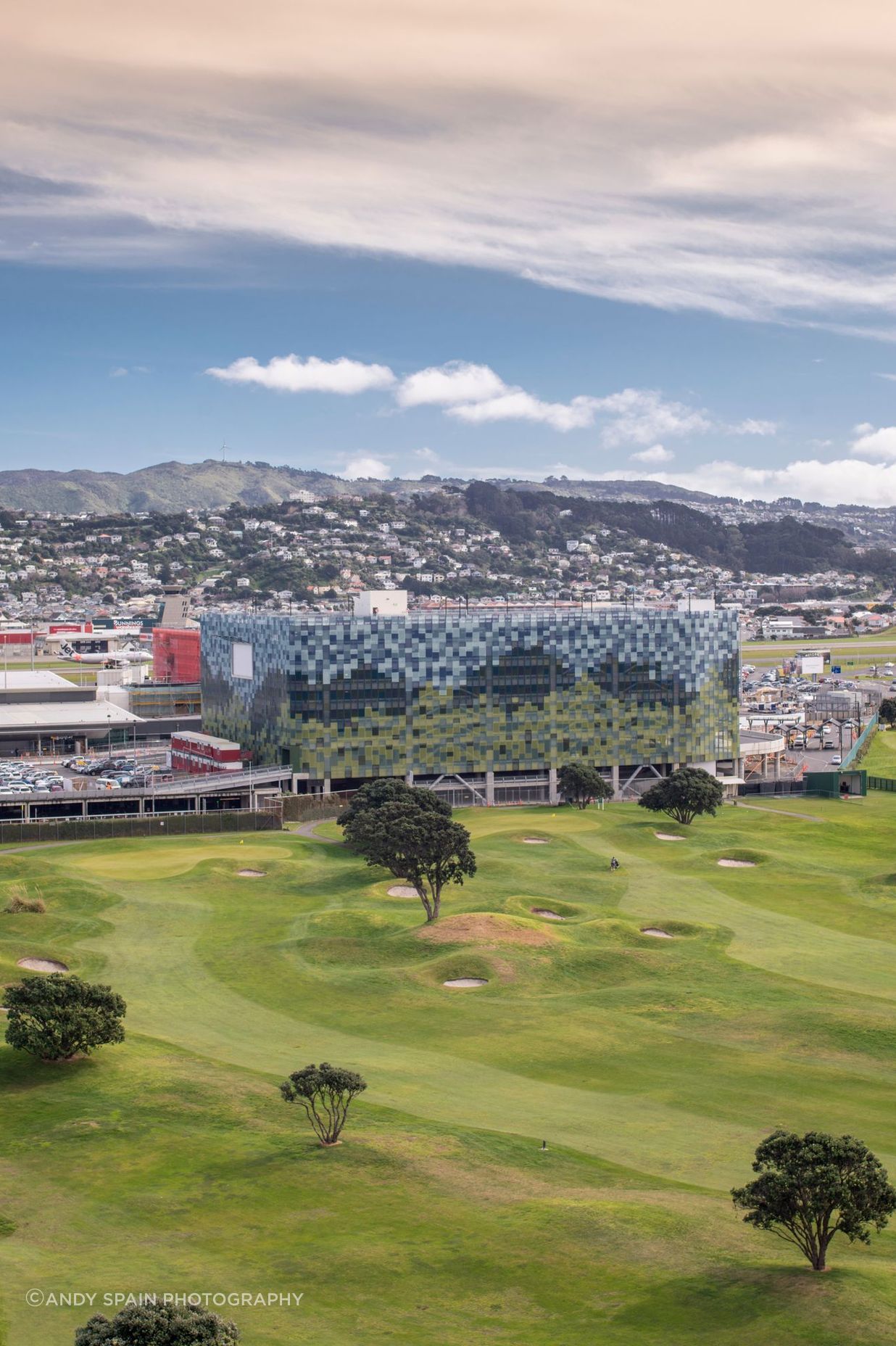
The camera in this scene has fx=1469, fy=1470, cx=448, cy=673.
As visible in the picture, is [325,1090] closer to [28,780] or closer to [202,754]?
[28,780]

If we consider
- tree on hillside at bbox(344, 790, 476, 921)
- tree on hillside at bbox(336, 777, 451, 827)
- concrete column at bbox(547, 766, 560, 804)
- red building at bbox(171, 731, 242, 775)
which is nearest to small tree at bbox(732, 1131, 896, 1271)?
tree on hillside at bbox(344, 790, 476, 921)

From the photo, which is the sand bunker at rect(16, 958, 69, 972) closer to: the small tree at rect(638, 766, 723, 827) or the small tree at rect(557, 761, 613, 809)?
the small tree at rect(638, 766, 723, 827)

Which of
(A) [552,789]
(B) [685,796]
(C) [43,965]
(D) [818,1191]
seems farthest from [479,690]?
(D) [818,1191]

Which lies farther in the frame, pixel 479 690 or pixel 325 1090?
pixel 479 690

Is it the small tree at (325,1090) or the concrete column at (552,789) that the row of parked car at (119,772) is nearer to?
the concrete column at (552,789)

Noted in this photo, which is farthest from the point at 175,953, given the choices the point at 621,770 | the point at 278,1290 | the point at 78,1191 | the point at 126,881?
the point at 621,770

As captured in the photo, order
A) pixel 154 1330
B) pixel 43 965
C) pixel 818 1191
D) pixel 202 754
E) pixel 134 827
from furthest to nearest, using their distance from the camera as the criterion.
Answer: pixel 202 754, pixel 134 827, pixel 43 965, pixel 818 1191, pixel 154 1330

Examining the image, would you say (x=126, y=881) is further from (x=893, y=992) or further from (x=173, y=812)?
(x=893, y=992)

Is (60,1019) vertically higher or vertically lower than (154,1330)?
higher
